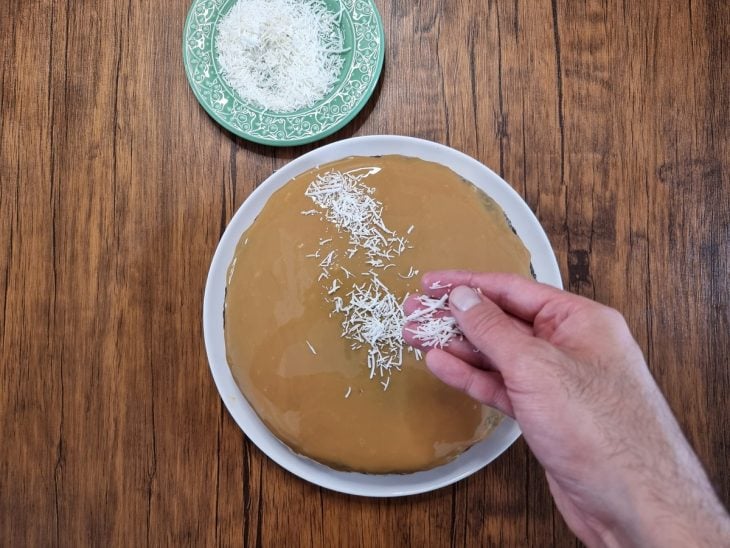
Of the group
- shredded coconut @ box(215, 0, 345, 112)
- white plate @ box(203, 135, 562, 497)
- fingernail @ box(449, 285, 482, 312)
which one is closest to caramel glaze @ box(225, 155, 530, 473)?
white plate @ box(203, 135, 562, 497)

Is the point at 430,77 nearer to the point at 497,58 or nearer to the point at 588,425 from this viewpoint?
the point at 497,58

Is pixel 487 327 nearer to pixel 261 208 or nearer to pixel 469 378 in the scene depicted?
pixel 469 378

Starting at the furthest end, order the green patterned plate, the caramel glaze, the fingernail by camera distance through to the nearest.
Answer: the green patterned plate
the caramel glaze
the fingernail

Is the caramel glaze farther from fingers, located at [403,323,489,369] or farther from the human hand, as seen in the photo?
the human hand

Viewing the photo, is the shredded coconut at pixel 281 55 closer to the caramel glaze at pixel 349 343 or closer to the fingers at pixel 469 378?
the caramel glaze at pixel 349 343

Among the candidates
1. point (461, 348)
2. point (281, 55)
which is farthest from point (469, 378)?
point (281, 55)

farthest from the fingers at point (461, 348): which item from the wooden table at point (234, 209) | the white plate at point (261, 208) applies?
the wooden table at point (234, 209)
